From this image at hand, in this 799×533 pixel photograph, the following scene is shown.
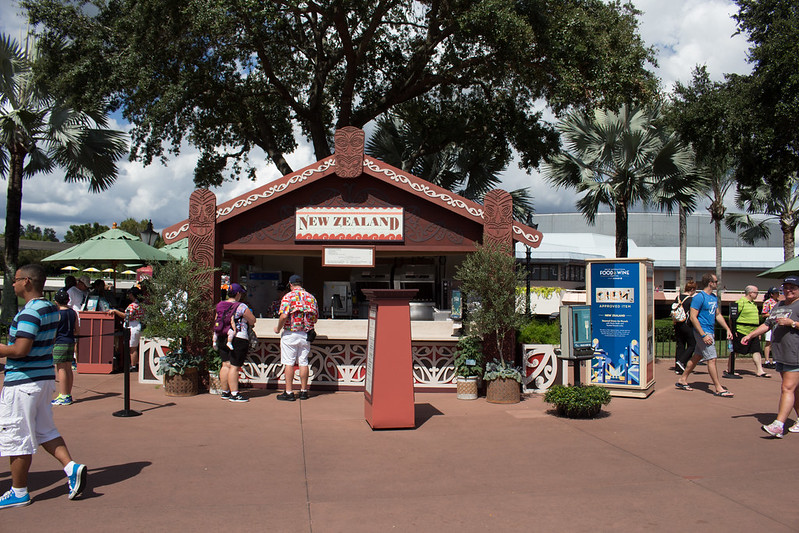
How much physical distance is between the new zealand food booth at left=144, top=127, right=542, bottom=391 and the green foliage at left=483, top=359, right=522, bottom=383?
2.52 ft

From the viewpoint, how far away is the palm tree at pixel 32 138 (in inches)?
589

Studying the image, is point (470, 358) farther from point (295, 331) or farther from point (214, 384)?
point (214, 384)

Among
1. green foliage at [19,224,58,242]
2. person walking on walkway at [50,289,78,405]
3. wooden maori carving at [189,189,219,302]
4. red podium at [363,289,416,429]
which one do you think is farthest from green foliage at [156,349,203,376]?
green foliage at [19,224,58,242]

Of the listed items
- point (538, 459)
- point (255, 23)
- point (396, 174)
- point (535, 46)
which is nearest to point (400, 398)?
point (538, 459)

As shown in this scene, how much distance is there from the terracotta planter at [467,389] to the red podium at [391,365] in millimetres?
2006

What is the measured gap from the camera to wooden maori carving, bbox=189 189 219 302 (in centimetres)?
980

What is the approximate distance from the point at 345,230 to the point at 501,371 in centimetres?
324

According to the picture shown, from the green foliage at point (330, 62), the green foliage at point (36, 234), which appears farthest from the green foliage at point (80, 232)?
the green foliage at point (330, 62)

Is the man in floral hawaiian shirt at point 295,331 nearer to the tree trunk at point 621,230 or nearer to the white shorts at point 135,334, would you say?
the white shorts at point 135,334

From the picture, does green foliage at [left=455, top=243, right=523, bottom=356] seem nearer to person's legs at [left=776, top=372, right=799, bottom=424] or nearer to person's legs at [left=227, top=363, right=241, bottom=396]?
person's legs at [left=776, top=372, right=799, bottom=424]

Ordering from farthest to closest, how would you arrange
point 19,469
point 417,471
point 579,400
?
1. point 579,400
2. point 417,471
3. point 19,469

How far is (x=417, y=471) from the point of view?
5746 mm

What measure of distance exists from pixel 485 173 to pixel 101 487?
16.6m

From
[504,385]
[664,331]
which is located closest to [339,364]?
[504,385]
